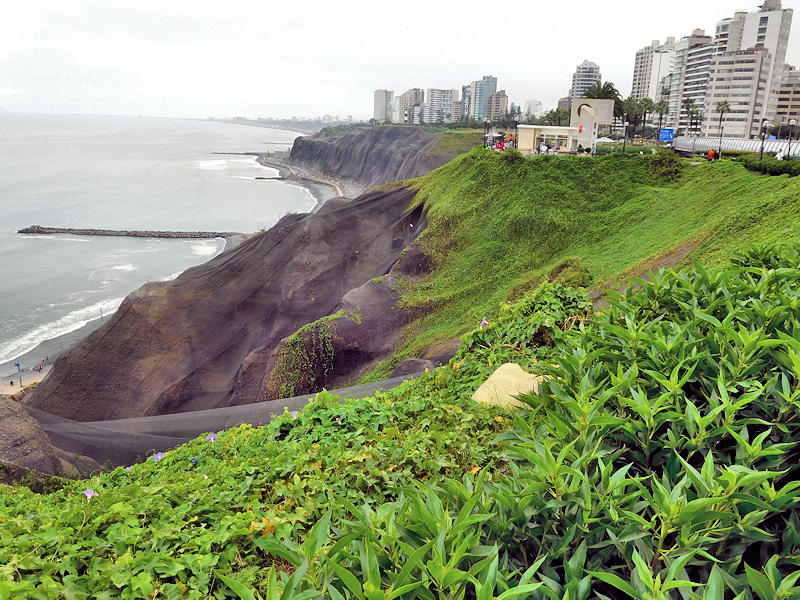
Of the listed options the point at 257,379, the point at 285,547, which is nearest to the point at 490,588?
the point at 285,547

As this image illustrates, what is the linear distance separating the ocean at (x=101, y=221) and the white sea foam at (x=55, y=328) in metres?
0.06

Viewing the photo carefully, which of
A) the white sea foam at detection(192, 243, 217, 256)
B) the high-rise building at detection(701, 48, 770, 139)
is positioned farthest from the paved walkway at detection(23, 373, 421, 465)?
the high-rise building at detection(701, 48, 770, 139)

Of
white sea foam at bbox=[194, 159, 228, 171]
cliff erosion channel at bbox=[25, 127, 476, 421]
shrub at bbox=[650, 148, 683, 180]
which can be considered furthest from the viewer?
white sea foam at bbox=[194, 159, 228, 171]

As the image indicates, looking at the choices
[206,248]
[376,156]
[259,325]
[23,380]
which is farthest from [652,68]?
[23,380]

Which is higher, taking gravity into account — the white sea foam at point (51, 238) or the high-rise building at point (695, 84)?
the high-rise building at point (695, 84)

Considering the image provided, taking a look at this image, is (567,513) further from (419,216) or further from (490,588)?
(419,216)

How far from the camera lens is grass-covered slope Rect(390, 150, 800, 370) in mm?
16250

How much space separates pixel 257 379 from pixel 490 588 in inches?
800

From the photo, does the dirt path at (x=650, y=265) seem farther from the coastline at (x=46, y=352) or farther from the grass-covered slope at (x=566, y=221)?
the coastline at (x=46, y=352)

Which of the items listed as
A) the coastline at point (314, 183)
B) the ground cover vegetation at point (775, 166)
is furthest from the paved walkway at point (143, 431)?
the coastline at point (314, 183)

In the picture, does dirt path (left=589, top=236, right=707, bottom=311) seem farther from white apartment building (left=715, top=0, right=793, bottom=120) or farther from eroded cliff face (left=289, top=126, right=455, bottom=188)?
white apartment building (left=715, top=0, right=793, bottom=120)

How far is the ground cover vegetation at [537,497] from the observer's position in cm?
219

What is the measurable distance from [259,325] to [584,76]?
568 feet

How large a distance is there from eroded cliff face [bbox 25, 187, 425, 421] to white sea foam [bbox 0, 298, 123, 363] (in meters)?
12.6
